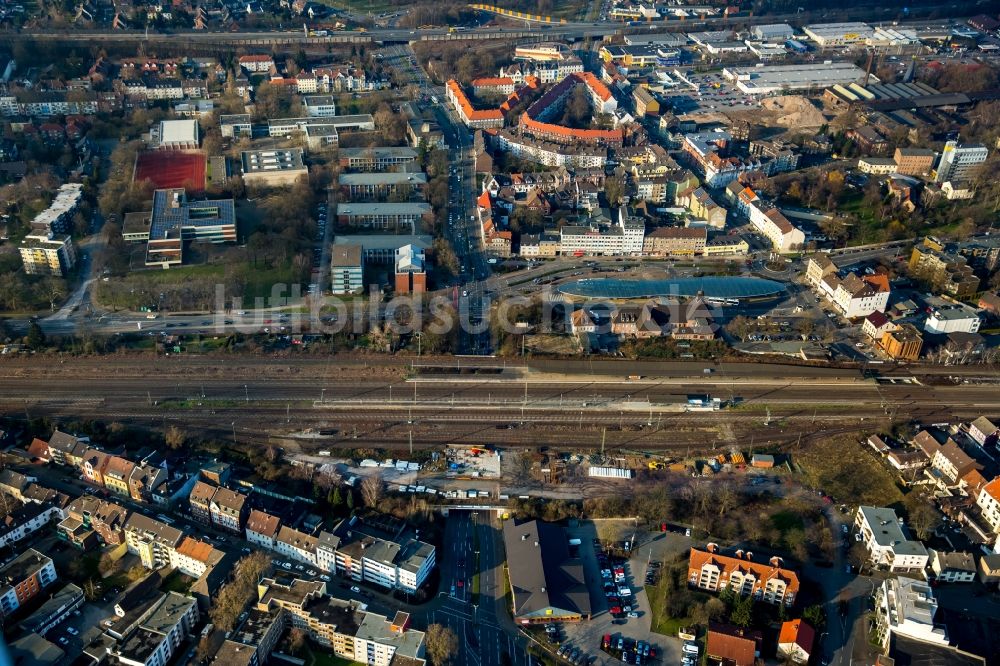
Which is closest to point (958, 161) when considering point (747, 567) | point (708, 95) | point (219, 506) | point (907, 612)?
point (708, 95)

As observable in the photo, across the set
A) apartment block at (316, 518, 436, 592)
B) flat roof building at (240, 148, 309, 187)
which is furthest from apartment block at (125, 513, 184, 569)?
flat roof building at (240, 148, 309, 187)

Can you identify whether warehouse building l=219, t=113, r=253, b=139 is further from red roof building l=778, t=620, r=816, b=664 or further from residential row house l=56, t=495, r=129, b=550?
red roof building l=778, t=620, r=816, b=664

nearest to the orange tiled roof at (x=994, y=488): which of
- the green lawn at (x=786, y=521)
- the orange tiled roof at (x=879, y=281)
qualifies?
the green lawn at (x=786, y=521)

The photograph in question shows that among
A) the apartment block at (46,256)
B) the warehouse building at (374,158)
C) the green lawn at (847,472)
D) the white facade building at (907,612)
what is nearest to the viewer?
the white facade building at (907,612)

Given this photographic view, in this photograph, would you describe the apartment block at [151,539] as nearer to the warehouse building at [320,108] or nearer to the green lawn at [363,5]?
the warehouse building at [320,108]

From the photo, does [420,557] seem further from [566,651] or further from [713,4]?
[713,4]
